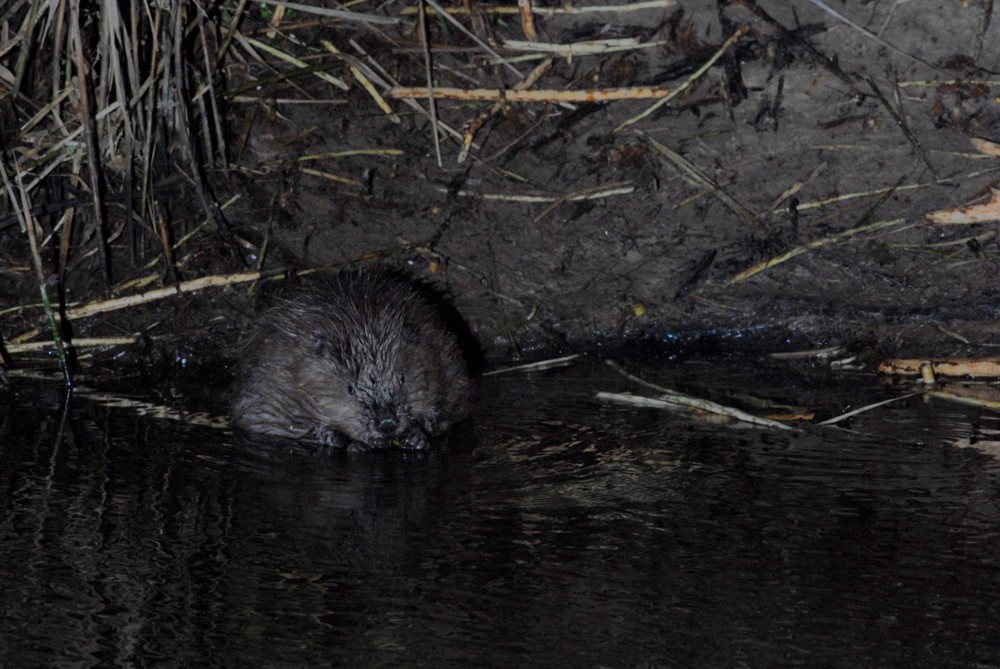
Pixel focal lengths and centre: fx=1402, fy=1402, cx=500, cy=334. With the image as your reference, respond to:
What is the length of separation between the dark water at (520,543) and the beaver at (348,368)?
24 cm

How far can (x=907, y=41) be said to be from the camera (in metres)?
6.33

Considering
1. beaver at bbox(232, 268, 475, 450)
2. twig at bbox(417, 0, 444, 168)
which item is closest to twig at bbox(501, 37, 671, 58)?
twig at bbox(417, 0, 444, 168)

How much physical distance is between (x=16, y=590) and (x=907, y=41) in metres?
4.59

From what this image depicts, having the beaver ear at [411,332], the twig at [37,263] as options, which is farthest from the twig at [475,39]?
the twig at [37,263]

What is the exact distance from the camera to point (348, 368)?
537 cm

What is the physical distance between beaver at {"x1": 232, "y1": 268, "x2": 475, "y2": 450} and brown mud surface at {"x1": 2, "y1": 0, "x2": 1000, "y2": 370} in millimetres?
447

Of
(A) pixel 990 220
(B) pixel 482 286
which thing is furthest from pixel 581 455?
(A) pixel 990 220

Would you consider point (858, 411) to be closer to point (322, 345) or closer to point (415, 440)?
point (415, 440)

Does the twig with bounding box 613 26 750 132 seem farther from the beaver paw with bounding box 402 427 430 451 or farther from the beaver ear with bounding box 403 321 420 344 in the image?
the beaver paw with bounding box 402 427 430 451

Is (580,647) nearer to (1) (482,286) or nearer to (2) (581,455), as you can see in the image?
(2) (581,455)

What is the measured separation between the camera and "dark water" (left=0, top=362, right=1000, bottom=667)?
129 inches

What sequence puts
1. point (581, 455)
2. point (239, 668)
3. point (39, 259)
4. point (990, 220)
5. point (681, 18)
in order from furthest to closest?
1. point (681, 18)
2. point (990, 220)
3. point (39, 259)
4. point (581, 455)
5. point (239, 668)

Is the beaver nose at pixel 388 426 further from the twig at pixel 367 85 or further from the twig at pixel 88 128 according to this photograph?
the twig at pixel 367 85

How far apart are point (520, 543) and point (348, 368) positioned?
1668mm
